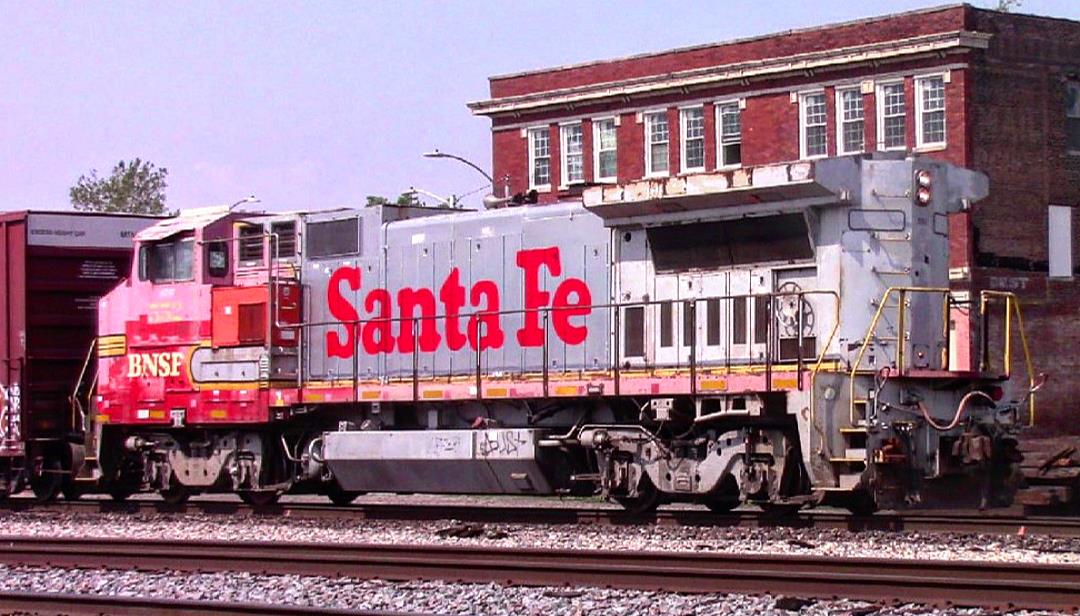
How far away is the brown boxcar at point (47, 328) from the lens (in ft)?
70.7

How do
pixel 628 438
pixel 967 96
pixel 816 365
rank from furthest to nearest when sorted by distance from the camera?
pixel 967 96, pixel 628 438, pixel 816 365

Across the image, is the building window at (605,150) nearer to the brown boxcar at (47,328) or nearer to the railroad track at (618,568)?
the brown boxcar at (47,328)

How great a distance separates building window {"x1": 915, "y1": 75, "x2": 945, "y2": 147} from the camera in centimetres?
3822

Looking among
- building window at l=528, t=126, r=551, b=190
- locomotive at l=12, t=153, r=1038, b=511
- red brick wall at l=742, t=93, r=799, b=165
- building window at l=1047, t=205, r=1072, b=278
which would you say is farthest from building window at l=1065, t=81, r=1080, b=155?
locomotive at l=12, t=153, r=1038, b=511

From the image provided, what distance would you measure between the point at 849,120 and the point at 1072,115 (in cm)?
552

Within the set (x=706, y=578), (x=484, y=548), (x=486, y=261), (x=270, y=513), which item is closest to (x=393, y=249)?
(x=486, y=261)

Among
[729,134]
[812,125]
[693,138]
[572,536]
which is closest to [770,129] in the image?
[812,125]

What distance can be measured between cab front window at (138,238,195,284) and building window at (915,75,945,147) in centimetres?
2254

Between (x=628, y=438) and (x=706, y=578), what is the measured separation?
532 cm

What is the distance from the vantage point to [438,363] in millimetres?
19047

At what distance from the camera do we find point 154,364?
20.8 metres

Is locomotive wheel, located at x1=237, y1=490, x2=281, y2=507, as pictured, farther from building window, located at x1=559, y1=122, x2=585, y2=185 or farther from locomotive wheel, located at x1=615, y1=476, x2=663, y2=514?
building window, located at x1=559, y1=122, x2=585, y2=185

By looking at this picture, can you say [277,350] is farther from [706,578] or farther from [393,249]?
[706,578]

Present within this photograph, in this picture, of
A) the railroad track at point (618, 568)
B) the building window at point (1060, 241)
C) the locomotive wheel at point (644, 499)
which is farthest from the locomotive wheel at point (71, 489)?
the building window at point (1060, 241)
